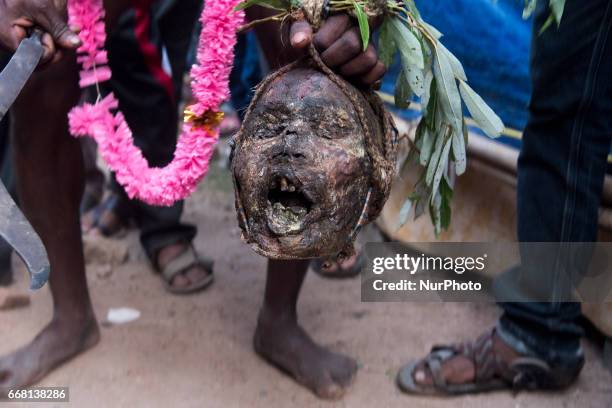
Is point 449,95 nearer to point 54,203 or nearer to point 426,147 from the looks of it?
point 426,147

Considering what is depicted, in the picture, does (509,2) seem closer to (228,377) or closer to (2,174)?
(228,377)

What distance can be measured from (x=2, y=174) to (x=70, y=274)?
91 centimetres

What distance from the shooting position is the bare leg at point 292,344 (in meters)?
2.09

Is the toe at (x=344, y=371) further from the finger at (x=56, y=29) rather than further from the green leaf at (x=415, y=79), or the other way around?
the finger at (x=56, y=29)

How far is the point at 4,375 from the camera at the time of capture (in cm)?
208

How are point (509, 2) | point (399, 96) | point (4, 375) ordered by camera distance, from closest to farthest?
point (399, 96) < point (4, 375) < point (509, 2)

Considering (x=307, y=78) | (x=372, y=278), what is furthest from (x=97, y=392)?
(x=307, y=78)

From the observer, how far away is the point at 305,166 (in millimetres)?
1253

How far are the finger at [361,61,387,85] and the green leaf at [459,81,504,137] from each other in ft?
0.80

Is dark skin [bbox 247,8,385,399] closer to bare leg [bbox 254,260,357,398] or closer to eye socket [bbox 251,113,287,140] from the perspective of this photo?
bare leg [bbox 254,260,357,398]

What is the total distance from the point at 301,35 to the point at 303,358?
1206 millimetres

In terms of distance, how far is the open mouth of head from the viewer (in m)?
1.27

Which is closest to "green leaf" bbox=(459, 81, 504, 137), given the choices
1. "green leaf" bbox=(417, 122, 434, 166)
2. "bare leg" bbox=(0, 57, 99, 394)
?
"green leaf" bbox=(417, 122, 434, 166)

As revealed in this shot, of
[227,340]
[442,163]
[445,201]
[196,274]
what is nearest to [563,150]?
[445,201]
